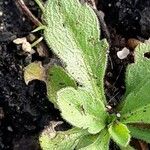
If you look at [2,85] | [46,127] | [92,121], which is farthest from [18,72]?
[92,121]

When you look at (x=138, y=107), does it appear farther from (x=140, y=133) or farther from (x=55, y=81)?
(x=55, y=81)

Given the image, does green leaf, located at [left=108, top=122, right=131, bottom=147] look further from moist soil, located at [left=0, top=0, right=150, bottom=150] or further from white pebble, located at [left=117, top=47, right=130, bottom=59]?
white pebble, located at [left=117, top=47, right=130, bottom=59]

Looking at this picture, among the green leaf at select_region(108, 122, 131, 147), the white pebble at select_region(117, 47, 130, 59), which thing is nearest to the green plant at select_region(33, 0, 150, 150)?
the green leaf at select_region(108, 122, 131, 147)

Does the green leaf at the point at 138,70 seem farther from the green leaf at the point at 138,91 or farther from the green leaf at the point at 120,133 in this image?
the green leaf at the point at 120,133

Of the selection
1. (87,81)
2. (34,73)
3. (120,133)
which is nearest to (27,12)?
(34,73)

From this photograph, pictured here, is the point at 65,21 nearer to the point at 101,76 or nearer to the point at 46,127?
the point at 101,76

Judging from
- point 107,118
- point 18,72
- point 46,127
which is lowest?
point 107,118
